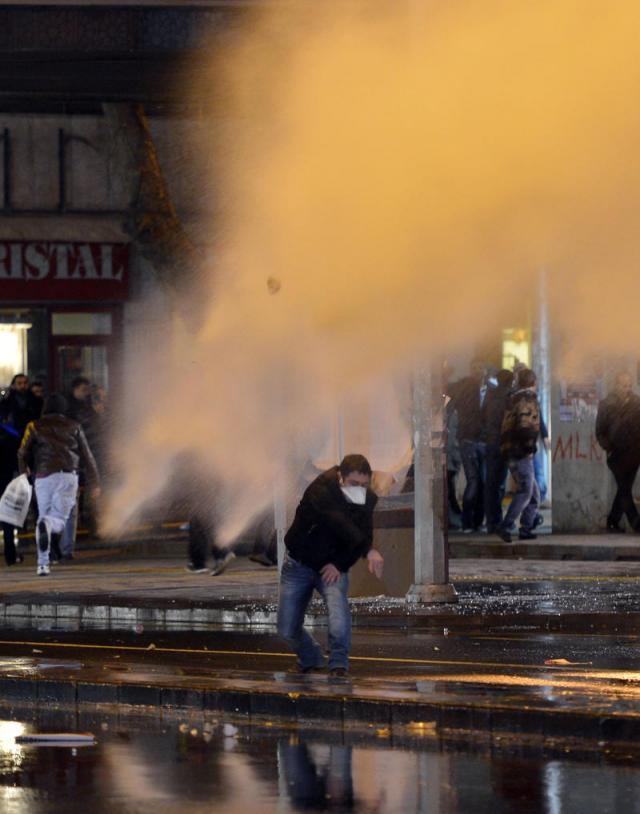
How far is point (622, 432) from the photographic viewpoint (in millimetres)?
22531

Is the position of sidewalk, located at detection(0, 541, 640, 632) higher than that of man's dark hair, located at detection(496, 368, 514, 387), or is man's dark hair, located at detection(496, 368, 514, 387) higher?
man's dark hair, located at detection(496, 368, 514, 387)

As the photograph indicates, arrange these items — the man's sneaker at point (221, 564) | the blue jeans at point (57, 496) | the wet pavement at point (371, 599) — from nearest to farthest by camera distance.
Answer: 1. the wet pavement at point (371, 599)
2. the man's sneaker at point (221, 564)
3. the blue jeans at point (57, 496)

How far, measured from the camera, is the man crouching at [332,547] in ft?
40.3

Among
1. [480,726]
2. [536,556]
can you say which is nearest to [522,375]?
[536,556]

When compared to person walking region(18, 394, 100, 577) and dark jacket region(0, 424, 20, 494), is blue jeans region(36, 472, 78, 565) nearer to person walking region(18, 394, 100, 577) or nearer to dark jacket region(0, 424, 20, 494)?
person walking region(18, 394, 100, 577)

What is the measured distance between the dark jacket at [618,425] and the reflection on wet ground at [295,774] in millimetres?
11836

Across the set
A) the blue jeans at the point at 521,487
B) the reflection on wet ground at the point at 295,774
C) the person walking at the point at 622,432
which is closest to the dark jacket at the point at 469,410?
the blue jeans at the point at 521,487

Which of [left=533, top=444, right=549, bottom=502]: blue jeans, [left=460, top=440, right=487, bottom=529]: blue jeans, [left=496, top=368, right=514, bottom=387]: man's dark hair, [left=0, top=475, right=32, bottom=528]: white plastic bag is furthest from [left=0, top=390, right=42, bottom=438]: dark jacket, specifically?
[left=533, top=444, right=549, bottom=502]: blue jeans

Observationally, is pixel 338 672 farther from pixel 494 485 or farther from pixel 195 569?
pixel 494 485

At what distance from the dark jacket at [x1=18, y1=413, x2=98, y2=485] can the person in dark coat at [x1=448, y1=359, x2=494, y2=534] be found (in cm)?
489

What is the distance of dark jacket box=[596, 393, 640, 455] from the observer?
22.5 meters

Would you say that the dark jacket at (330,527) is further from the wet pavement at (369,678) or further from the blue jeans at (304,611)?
the wet pavement at (369,678)

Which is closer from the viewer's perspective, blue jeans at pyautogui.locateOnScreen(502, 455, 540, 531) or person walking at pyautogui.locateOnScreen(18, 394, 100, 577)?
person walking at pyautogui.locateOnScreen(18, 394, 100, 577)

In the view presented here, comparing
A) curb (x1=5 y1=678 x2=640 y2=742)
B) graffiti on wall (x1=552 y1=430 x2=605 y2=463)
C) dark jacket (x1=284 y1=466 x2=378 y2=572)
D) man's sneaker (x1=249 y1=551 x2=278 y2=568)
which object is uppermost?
graffiti on wall (x1=552 y1=430 x2=605 y2=463)
